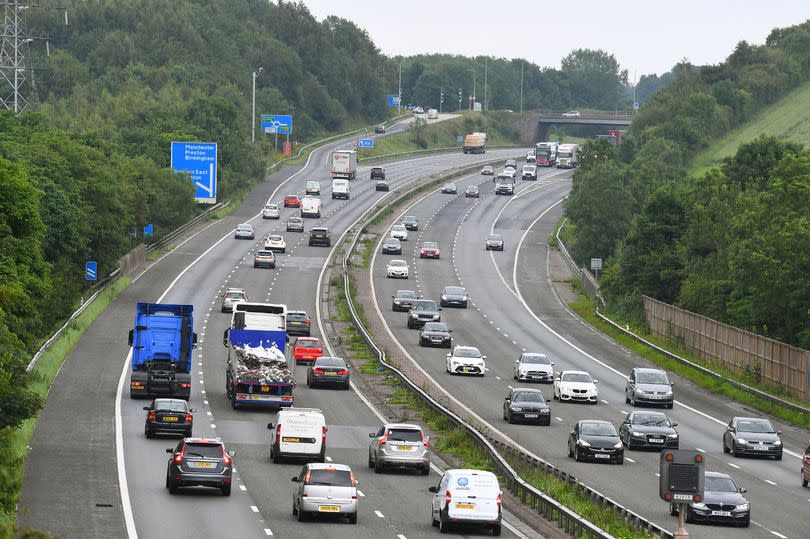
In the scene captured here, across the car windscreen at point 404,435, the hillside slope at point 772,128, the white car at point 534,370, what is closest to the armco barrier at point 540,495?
the car windscreen at point 404,435

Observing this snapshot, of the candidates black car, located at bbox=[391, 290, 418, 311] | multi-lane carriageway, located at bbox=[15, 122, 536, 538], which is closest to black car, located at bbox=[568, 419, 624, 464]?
multi-lane carriageway, located at bbox=[15, 122, 536, 538]

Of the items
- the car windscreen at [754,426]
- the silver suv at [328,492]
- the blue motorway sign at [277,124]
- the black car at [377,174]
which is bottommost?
the car windscreen at [754,426]

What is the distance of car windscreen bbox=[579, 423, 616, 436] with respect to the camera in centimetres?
4678

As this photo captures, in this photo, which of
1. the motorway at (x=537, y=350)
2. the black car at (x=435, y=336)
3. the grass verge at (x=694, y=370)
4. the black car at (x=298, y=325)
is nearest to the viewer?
the motorway at (x=537, y=350)

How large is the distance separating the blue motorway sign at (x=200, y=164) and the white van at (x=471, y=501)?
304 feet

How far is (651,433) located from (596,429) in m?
3.67

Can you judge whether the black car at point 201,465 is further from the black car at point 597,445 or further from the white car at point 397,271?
the white car at point 397,271

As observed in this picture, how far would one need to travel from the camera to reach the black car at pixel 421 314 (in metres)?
85.9

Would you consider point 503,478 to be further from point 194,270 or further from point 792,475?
point 194,270

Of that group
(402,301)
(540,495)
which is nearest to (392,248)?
(402,301)

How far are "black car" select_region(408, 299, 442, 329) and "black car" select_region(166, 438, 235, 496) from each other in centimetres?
4833

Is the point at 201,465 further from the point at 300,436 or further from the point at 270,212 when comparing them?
the point at 270,212

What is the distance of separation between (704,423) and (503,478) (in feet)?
67.1

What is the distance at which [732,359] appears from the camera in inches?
2896
